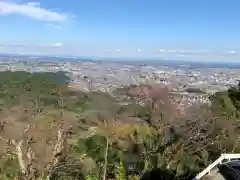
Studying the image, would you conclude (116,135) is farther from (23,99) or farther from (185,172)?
(23,99)

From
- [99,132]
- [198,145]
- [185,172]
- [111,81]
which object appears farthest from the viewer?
[111,81]

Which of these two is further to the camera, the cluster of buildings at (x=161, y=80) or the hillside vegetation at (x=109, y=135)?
the cluster of buildings at (x=161, y=80)

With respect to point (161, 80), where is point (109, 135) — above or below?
below

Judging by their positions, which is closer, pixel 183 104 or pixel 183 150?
pixel 183 150

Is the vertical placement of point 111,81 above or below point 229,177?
below

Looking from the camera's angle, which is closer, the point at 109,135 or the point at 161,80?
the point at 109,135

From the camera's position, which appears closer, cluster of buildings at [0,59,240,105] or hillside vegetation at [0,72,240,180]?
hillside vegetation at [0,72,240,180]

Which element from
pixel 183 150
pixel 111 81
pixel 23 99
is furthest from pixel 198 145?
pixel 111 81

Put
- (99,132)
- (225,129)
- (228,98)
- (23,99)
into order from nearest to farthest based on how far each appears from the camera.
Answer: (225,129), (99,132), (228,98), (23,99)
